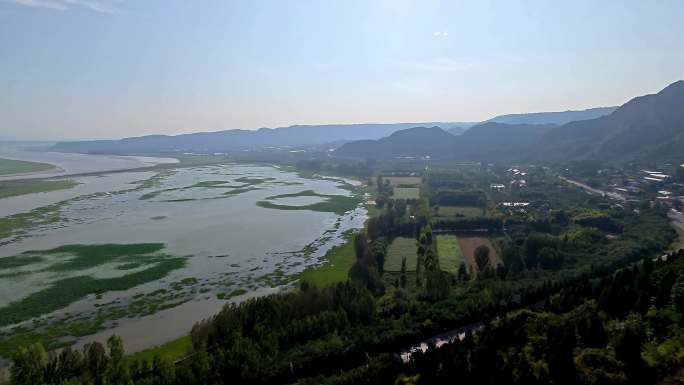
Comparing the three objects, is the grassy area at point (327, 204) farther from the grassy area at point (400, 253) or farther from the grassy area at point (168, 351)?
the grassy area at point (168, 351)

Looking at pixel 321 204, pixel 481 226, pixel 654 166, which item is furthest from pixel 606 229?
pixel 654 166

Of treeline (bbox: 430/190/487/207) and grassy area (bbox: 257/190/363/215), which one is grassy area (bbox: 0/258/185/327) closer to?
grassy area (bbox: 257/190/363/215)

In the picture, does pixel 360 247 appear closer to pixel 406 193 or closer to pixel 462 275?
pixel 462 275

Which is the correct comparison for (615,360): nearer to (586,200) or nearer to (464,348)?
(464,348)

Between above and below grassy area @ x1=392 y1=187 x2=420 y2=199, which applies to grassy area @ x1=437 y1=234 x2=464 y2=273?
below

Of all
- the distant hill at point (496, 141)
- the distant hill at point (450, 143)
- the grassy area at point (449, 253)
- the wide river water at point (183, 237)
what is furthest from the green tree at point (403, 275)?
the distant hill at point (450, 143)

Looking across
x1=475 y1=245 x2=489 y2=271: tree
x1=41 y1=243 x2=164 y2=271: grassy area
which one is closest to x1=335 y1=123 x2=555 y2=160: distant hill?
x1=475 y1=245 x2=489 y2=271: tree

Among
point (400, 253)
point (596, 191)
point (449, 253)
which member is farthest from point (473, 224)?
point (596, 191)
